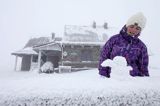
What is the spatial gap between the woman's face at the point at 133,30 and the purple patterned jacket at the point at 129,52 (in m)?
0.08

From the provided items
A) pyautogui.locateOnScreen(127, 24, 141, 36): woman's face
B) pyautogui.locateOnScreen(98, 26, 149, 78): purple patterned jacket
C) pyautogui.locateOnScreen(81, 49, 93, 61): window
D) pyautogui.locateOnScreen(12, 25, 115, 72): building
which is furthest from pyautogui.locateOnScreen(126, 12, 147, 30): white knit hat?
pyautogui.locateOnScreen(81, 49, 93, 61): window

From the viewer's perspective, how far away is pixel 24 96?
1.61 metres

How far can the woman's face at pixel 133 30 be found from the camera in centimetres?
370

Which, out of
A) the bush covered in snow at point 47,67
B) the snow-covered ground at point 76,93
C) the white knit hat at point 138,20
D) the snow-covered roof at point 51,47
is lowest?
the bush covered in snow at point 47,67

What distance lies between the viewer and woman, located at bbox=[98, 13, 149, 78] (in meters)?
3.51

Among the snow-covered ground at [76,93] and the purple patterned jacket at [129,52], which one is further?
the purple patterned jacket at [129,52]

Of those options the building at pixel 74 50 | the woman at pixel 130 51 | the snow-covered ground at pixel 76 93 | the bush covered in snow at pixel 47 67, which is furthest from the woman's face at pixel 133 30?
the bush covered in snow at pixel 47 67

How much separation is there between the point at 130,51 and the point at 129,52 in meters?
0.02

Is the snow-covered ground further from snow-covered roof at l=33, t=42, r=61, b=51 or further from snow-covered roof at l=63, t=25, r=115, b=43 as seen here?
snow-covered roof at l=63, t=25, r=115, b=43

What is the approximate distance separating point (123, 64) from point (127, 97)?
2.18ft

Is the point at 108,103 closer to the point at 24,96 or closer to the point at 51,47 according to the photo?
the point at 24,96

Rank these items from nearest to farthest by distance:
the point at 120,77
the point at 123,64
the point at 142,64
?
1. the point at 120,77
2. the point at 123,64
3. the point at 142,64

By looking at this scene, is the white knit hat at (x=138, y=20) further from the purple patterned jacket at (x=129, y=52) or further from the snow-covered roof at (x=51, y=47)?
the snow-covered roof at (x=51, y=47)

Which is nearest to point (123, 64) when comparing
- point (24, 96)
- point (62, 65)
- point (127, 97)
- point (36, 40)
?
point (127, 97)
